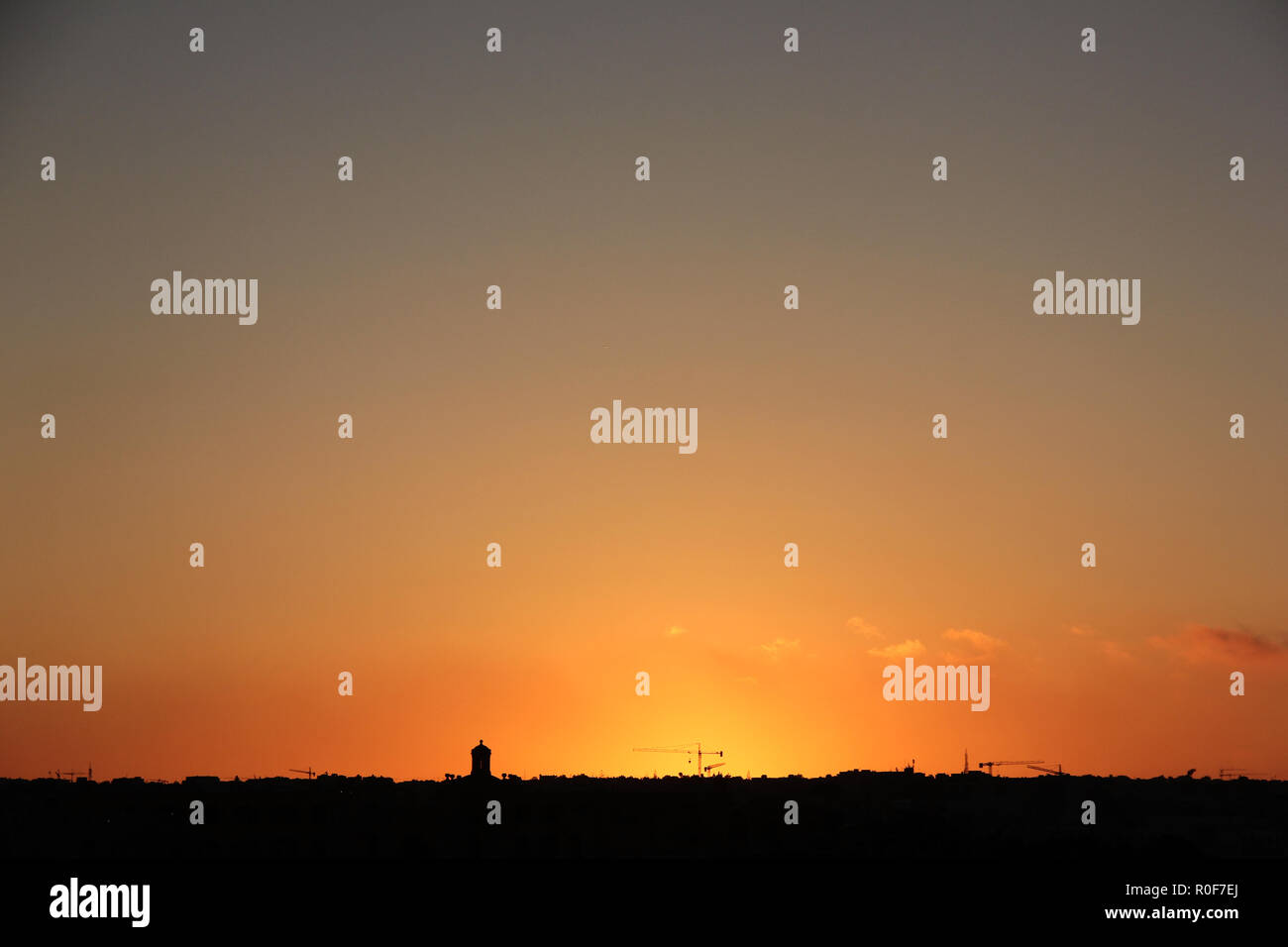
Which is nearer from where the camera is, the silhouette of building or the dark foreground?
the dark foreground

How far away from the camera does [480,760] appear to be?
12069 cm

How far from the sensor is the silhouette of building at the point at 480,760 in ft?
396

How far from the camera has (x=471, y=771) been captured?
121 metres

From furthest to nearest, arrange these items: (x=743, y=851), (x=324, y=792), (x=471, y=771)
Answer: (x=324, y=792), (x=471, y=771), (x=743, y=851)

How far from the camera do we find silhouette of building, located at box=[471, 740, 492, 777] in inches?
4751

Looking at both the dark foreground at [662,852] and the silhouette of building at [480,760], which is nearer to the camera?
the dark foreground at [662,852]
